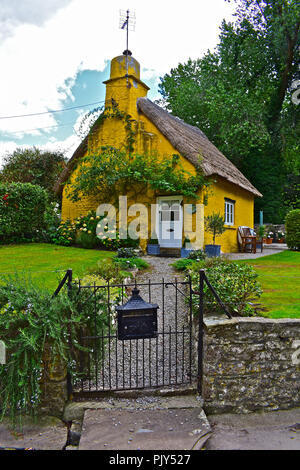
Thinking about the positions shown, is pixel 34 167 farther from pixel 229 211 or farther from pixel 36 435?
pixel 36 435

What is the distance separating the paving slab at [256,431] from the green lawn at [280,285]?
131 cm

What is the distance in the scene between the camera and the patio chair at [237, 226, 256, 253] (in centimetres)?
1321

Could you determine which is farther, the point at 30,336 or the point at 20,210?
the point at 20,210

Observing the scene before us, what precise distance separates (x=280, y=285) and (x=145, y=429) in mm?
4435

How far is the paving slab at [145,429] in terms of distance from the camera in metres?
3.02

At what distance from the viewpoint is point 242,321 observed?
3.79 meters

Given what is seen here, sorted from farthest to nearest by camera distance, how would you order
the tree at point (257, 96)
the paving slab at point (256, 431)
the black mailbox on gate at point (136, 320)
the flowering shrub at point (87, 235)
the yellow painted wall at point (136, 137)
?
1. the tree at point (257, 96)
2. the yellow painted wall at point (136, 137)
3. the flowering shrub at point (87, 235)
4. the black mailbox on gate at point (136, 320)
5. the paving slab at point (256, 431)

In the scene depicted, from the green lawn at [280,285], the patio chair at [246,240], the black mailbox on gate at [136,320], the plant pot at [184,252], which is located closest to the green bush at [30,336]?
the black mailbox on gate at [136,320]

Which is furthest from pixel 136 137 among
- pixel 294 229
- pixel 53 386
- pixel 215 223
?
pixel 53 386

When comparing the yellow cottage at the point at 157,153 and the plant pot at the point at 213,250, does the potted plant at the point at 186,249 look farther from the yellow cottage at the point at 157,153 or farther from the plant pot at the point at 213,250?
the plant pot at the point at 213,250

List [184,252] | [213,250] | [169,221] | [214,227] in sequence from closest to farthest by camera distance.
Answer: [213,250]
[184,252]
[214,227]
[169,221]

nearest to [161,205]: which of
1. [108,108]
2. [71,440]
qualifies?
[108,108]

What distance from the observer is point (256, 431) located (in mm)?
3432

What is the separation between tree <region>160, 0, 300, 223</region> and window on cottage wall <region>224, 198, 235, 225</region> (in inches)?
169
